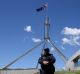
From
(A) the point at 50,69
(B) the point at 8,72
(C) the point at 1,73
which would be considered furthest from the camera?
(B) the point at 8,72

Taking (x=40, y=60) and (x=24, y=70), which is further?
(x=24, y=70)

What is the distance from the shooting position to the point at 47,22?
215 ft

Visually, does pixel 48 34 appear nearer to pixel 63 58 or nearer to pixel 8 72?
pixel 63 58

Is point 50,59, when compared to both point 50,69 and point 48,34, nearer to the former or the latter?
point 50,69

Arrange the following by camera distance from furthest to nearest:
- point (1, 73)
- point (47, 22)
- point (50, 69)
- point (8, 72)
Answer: point (47, 22) < point (8, 72) < point (1, 73) < point (50, 69)

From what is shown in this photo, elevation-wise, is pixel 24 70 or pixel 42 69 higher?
pixel 24 70

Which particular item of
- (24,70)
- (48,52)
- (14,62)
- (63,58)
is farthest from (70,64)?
(48,52)

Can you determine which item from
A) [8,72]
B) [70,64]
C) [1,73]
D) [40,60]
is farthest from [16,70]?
[40,60]

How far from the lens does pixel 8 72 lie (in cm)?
5622

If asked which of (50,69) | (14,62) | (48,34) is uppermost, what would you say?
(48,34)

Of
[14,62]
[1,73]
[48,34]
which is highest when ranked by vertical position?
[48,34]

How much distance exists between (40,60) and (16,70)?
46728mm

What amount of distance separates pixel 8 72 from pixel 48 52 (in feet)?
152

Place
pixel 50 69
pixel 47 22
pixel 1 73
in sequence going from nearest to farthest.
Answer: pixel 50 69
pixel 1 73
pixel 47 22
